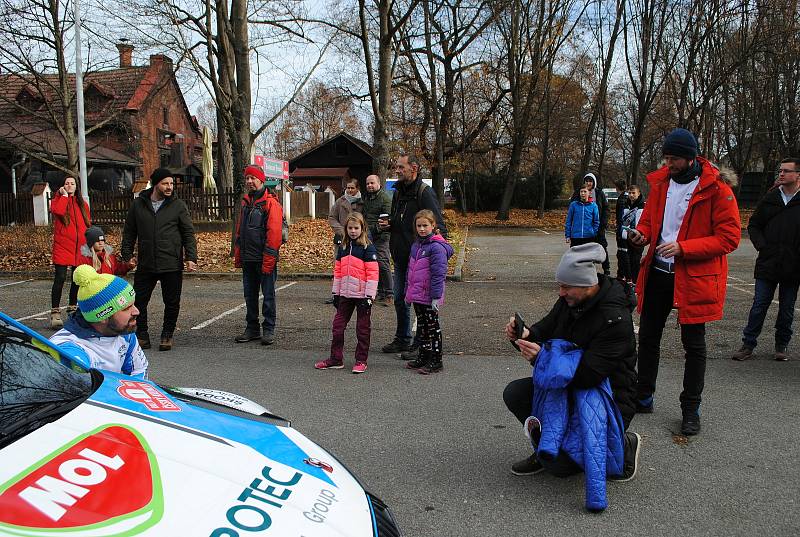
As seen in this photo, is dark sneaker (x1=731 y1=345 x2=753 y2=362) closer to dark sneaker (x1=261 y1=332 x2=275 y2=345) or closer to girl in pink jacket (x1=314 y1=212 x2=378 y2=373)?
girl in pink jacket (x1=314 y1=212 x2=378 y2=373)

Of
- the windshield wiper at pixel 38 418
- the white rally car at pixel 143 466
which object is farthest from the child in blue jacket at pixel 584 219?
the windshield wiper at pixel 38 418

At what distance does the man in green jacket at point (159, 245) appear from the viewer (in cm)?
660

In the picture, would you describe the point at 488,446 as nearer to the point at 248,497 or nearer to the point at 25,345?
the point at 248,497

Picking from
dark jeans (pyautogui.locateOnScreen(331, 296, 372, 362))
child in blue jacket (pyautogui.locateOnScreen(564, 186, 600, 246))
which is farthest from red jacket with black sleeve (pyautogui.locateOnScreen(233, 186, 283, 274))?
child in blue jacket (pyautogui.locateOnScreen(564, 186, 600, 246))

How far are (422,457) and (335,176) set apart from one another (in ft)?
151

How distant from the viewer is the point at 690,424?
4258 mm

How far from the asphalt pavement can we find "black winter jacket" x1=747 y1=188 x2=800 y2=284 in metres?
0.86

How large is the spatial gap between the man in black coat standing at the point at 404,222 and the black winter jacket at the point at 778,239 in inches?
122

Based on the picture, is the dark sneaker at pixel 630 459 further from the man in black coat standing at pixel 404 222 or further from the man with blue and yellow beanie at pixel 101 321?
the man in black coat standing at pixel 404 222

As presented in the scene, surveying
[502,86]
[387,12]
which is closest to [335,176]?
[502,86]

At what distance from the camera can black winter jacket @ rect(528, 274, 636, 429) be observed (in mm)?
3293

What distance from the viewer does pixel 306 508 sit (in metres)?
1.98

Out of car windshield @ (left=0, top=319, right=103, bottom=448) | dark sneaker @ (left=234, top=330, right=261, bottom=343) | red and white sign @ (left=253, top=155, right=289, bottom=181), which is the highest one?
red and white sign @ (left=253, top=155, right=289, bottom=181)

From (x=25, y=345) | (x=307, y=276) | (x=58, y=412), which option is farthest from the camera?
(x=307, y=276)
